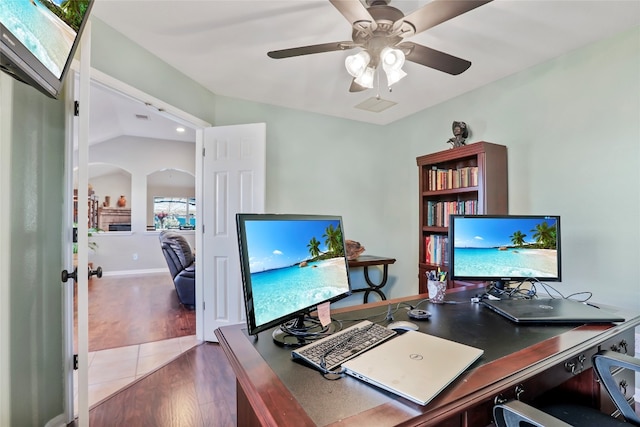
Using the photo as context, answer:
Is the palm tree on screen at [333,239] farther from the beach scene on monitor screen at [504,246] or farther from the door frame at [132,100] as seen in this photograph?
the door frame at [132,100]

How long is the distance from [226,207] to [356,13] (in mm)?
2074

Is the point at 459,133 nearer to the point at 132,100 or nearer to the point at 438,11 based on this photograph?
the point at 438,11

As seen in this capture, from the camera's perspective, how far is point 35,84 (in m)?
1.10

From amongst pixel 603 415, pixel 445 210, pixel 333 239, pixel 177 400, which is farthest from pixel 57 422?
pixel 445 210

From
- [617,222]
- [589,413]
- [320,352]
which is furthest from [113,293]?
[617,222]

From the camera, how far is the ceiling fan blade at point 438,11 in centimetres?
127

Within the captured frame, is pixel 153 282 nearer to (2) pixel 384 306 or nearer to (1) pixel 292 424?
(2) pixel 384 306

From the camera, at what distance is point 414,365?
2.76ft

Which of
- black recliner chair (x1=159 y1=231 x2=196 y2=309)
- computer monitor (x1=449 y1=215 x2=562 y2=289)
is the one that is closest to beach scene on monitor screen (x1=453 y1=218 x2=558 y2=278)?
computer monitor (x1=449 y1=215 x2=562 y2=289)

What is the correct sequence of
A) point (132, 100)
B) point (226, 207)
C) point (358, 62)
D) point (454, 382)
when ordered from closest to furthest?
point (454, 382) → point (358, 62) → point (132, 100) → point (226, 207)

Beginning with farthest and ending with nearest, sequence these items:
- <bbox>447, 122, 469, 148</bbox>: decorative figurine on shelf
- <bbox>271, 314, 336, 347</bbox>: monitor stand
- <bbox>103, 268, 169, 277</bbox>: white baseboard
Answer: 1. <bbox>103, 268, 169, 277</bbox>: white baseboard
2. <bbox>447, 122, 469, 148</bbox>: decorative figurine on shelf
3. <bbox>271, 314, 336, 347</bbox>: monitor stand

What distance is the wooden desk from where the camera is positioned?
685 mm

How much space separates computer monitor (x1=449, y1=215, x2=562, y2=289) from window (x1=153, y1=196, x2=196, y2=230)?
7.20 m

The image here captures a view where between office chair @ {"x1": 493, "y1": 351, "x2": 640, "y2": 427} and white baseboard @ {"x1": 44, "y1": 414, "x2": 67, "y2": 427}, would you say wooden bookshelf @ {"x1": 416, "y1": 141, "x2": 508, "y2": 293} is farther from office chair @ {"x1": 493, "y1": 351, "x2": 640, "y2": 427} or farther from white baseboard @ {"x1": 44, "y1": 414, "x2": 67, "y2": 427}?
white baseboard @ {"x1": 44, "y1": 414, "x2": 67, "y2": 427}
